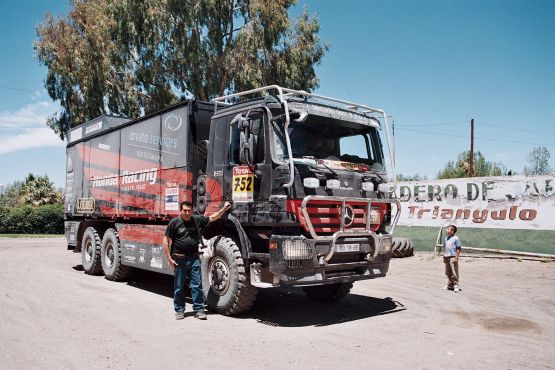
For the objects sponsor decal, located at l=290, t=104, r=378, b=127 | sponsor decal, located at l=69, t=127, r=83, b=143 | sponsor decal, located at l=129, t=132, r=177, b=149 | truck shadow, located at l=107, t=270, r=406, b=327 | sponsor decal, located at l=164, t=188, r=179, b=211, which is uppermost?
sponsor decal, located at l=69, t=127, r=83, b=143

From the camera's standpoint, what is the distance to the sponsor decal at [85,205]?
489 inches

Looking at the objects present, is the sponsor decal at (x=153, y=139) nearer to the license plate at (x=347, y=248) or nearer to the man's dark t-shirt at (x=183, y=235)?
the man's dark t-shirt at (x=183, y=235)

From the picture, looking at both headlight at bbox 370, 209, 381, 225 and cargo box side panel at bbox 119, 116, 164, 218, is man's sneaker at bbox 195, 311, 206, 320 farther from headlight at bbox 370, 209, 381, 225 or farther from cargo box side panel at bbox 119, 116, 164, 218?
headlight at bbox 370, 209, 381, 225

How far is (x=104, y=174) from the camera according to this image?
11.8 metres

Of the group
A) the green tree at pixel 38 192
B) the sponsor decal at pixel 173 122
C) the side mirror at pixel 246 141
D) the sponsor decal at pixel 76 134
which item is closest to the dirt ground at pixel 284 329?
the side mirror at pixel 246 141

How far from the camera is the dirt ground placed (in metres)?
5.29

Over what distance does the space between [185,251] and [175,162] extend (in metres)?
2.08

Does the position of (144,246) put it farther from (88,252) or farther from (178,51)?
(178,51)

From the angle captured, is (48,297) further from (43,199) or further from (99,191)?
(43,199)

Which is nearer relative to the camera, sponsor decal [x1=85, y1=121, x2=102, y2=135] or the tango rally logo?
the tango rally logo

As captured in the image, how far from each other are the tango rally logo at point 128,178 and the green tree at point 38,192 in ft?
108

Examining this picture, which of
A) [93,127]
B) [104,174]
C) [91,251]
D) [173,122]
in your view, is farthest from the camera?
[93,127]

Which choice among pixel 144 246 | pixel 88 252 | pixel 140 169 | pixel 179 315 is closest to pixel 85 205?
pixel 88 252

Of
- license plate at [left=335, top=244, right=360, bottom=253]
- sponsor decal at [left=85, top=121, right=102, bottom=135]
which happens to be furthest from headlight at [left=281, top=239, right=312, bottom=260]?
sponsor decal at [left=85, top=121, right=102, bottom=135]
